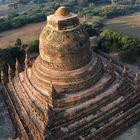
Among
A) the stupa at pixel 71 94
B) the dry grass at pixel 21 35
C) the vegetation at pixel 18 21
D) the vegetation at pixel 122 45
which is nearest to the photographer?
the stupa at pixel 71 94

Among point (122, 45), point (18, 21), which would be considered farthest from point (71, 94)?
point (18, 21)

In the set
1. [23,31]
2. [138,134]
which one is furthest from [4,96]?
[23,31]

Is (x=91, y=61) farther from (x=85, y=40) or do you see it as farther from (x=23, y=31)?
(x=23, y=31)

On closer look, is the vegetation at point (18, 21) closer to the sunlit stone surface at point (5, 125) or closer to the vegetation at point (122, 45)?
the vegetation at point (122, 45)

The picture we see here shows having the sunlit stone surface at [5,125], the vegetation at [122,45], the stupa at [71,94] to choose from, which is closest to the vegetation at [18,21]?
the vegetation at [122,45]

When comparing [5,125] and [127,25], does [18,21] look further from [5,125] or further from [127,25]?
[5,125]

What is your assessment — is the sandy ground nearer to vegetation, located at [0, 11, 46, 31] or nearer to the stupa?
vegetation, located at [0, 11, 46, 31]
